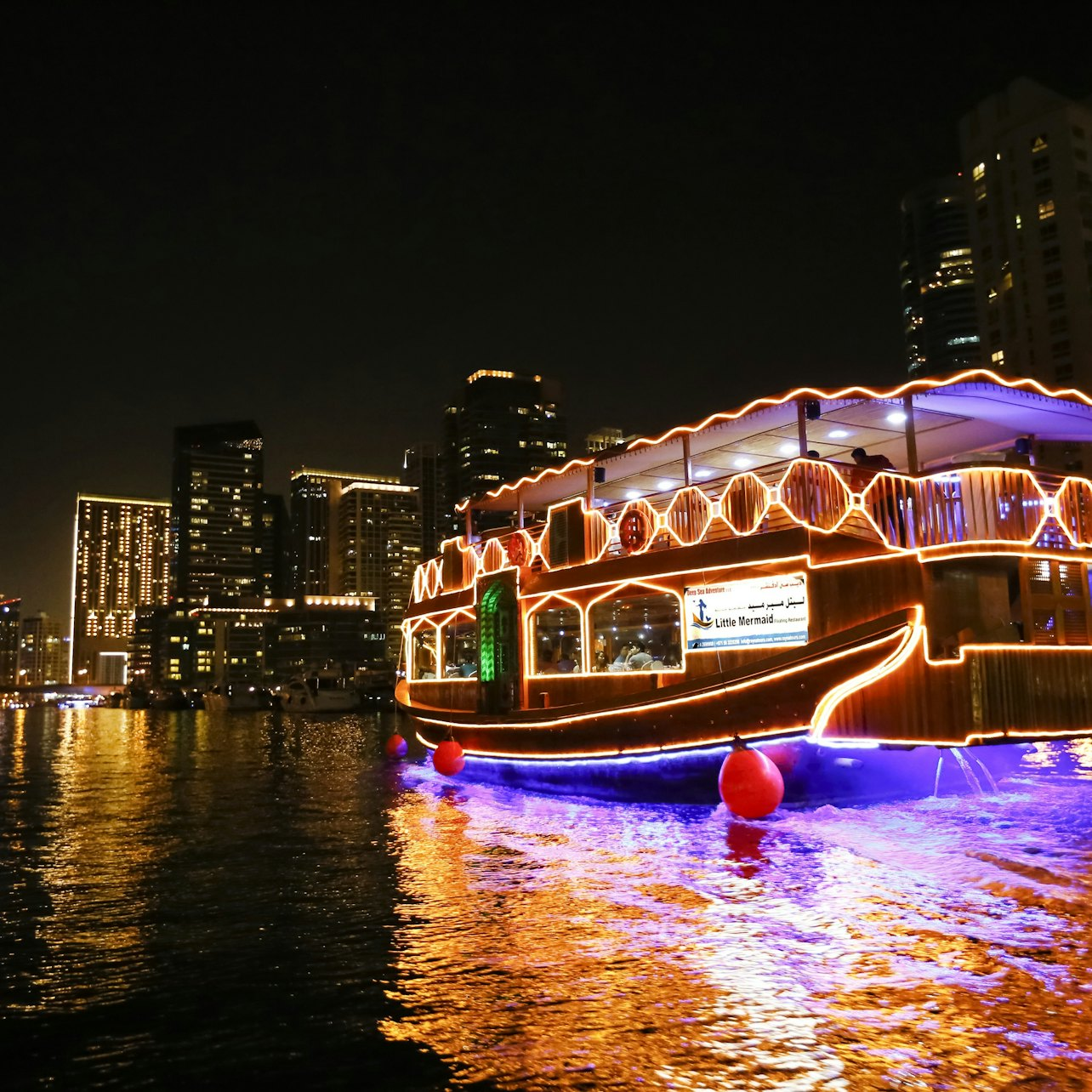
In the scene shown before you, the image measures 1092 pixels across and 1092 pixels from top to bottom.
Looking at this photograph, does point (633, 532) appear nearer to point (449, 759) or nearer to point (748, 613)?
point (748, 613)

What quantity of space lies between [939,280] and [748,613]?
150 m

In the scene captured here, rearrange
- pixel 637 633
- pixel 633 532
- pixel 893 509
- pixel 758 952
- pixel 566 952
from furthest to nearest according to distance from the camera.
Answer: pixel 637 633
pixel 633 532
pixel 893 509
pixel 566 952
pixel 758 952

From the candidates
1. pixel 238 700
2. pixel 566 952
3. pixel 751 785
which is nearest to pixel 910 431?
pixel 751 785

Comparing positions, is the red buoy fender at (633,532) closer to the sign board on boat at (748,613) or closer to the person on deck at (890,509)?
the sign board on boat at (748,613)

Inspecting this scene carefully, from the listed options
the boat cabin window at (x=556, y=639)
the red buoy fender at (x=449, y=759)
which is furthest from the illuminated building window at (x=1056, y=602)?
the red buoy fender at (x=449, y=759)

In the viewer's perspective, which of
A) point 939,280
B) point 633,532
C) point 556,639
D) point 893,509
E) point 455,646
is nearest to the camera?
point 893,509

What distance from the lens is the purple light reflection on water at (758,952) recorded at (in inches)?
192

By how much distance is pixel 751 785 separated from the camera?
11.1m

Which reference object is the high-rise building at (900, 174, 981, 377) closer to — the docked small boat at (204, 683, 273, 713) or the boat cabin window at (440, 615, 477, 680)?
the docked small boat at (204, 683, 273, 713)

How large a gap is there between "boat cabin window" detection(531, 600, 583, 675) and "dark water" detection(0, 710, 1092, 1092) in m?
3.72

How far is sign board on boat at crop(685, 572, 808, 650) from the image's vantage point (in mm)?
12406

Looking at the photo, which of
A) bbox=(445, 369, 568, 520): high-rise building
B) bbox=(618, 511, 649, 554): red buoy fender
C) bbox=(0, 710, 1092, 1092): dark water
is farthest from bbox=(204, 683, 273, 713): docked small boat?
bbox=(618, 511, 649, 554): red buoy fender

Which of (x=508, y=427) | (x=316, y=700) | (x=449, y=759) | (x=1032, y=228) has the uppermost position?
(x=508, y=427)

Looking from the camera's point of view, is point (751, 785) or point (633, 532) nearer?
point (751, 785)
